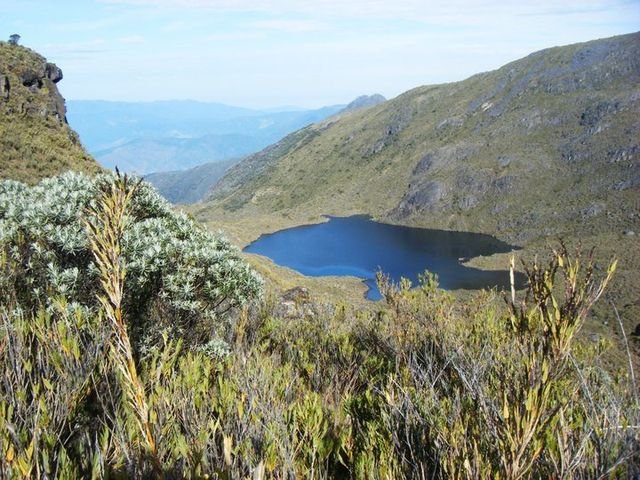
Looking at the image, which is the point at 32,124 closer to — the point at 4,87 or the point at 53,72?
the point at 4,87

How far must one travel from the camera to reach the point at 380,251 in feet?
369

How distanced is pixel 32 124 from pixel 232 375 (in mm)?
44104

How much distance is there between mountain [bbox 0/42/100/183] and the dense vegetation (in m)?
26.5

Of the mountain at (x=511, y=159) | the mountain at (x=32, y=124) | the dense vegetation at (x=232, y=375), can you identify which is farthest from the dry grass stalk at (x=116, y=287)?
the mountain at (x=511, y=159)

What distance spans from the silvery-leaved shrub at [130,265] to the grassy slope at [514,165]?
2542 inches

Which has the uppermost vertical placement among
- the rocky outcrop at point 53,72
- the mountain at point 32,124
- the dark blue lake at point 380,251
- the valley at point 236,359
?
the rocky outcrop at point 53,72

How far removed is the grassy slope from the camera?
10281 cm

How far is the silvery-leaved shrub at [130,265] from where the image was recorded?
8891 mm

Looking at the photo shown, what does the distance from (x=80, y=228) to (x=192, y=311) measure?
8.66ft

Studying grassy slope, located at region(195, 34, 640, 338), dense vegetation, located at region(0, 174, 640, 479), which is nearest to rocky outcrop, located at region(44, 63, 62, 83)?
dense vegetation, located at region(0, 174, 640, 479)

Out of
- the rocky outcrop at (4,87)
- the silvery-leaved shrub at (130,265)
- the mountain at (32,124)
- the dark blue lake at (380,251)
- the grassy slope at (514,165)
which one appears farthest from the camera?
the grassy slope at (514,165)

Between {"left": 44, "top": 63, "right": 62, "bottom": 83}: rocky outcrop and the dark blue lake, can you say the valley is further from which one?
the dark blue lake

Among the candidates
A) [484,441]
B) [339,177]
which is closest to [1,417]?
[484,441]

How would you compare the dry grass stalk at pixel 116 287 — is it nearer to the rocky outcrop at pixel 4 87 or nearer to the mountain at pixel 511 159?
the rocky outcrop at pixel 4 87
